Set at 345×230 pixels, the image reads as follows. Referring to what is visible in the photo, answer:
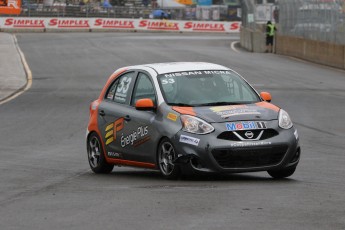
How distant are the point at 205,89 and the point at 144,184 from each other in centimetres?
151

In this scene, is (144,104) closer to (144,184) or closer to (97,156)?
(144,184)

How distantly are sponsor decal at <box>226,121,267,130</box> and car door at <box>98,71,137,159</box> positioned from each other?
5.47ft

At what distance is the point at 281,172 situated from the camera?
38.1ft

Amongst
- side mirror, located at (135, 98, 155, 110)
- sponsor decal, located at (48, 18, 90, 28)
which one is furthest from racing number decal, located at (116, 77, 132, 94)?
sponsor decal, located at (48, 18, 90, 28)

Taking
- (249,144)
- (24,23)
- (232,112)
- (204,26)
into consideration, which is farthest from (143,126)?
(204,26)

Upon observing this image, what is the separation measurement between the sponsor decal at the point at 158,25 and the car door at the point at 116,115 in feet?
220

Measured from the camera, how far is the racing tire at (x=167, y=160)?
1137cm

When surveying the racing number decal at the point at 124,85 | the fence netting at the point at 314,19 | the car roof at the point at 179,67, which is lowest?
the fence netting at the point at 314,19

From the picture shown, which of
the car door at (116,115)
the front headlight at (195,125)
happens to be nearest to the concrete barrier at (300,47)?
the car door at (116,115)

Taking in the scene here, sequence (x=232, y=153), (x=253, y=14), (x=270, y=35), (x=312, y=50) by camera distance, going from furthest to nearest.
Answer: (x=253, y=14), (x=270, y=35), (x=312, y=50), (x=232, y=153)

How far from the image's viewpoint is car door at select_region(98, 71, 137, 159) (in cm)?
1259

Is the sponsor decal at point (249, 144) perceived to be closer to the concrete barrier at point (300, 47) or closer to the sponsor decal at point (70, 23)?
the concrete barrier at point (300, 47)

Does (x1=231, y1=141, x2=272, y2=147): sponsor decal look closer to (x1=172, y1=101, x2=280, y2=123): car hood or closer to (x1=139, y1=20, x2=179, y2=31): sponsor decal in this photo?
(x1=172, y1=101, x2=280, y2=123): car hood

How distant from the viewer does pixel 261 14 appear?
71.8 meters
